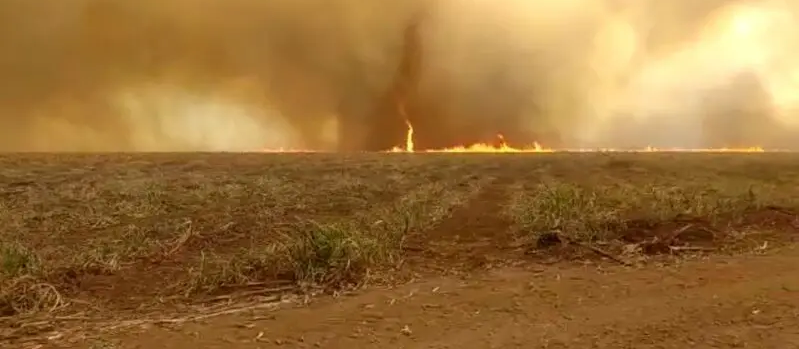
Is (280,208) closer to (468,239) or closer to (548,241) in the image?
(468,239)

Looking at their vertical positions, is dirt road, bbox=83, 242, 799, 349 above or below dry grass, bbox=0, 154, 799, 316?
below

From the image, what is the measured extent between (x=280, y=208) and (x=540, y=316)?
24.0 feet

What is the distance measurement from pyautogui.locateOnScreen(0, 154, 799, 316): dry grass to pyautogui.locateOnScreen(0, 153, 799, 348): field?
0.04m

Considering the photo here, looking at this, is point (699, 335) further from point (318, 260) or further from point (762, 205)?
point (762, 205)

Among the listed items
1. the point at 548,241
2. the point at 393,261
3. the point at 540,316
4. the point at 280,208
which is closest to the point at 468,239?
the point at 548,241

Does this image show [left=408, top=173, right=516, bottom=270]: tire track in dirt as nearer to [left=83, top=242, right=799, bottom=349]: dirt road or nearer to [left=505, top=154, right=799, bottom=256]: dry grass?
[left=505, top=154, right=799, bottom=256]: dry grass

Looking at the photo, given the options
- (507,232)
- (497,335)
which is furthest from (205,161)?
(497,335)

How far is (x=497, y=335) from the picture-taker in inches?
252

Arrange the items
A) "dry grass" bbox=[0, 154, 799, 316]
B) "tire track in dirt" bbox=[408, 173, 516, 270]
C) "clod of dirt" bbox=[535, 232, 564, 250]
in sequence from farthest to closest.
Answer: "clod of dirt" bbox=[535, 232, 564, 250] < "tire track in dirt" bbox=[408, 173, 516, 270] < "dry grass" bbox=[0, 154, 799, 316]

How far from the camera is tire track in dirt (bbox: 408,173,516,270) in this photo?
9.54 meters

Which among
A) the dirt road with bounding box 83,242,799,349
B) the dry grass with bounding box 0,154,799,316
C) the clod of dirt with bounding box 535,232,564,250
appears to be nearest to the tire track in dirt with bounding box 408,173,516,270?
the dry grass with bounding box 0,154,799,316

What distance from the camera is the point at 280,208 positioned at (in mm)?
13500

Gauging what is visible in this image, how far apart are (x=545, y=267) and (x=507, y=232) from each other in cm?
252

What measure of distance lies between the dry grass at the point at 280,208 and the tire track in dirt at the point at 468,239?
0.27 meters
